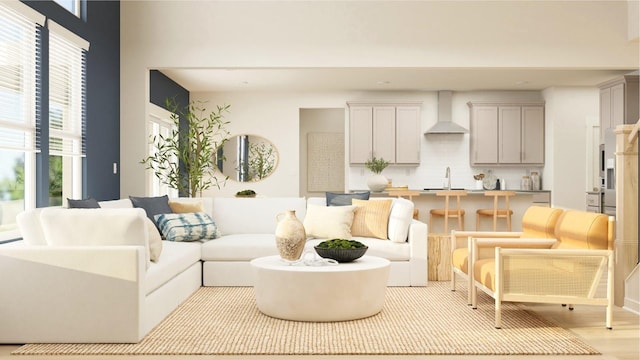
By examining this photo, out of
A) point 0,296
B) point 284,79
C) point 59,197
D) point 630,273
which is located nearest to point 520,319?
point 630,273

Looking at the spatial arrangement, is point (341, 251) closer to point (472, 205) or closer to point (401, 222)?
point (401, 222)

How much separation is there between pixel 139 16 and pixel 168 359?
5.01 metres

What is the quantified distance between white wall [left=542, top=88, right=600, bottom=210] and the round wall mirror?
4.84m

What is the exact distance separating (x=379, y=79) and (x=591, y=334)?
21.6 feet

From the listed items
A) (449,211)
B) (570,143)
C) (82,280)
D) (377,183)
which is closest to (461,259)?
(82,280)

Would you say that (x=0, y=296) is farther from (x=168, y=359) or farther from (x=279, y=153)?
(x=279, y=153)

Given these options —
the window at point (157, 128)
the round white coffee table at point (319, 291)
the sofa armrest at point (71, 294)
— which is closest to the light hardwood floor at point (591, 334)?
the sofa armrest at point (71, 294)

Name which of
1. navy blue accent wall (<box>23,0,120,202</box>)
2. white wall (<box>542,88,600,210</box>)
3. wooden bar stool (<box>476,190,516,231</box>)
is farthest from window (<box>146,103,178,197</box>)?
white wall (<box>542,88,600,210</box>)

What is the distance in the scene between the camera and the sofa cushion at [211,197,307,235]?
6.79m

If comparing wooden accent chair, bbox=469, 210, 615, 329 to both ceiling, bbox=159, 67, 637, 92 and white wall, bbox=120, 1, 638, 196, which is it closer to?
white wall, bbox=120, 1, 638, 196

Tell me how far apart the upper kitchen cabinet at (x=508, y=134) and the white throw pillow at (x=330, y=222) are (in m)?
5.55

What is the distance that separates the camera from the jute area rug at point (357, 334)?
3721mm

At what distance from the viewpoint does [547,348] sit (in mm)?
3760

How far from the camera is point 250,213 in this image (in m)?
6.83
